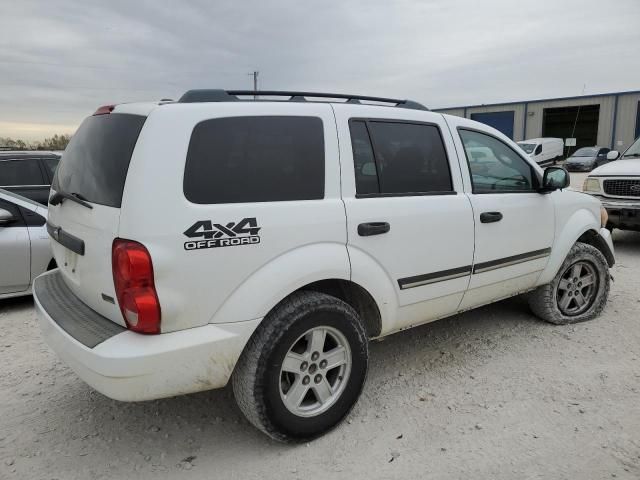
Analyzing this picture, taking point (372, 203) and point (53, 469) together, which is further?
point (372, 203)

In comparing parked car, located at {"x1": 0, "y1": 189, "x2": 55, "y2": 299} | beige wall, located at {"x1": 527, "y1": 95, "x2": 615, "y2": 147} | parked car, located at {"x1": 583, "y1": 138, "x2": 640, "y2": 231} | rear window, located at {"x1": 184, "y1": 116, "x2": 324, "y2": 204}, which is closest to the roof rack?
rear window, located at {"x1": 184, "y1": 116, "x2": 324, "y2": 204}

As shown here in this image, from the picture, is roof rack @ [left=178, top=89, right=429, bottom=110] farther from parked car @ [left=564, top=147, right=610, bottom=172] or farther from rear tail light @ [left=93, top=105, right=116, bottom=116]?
parked car @ [left=564, top=147, right=610, bottom=172]

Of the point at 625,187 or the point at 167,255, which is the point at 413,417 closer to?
the point at 167,255

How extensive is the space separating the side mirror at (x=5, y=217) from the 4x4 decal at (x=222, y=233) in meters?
3.50

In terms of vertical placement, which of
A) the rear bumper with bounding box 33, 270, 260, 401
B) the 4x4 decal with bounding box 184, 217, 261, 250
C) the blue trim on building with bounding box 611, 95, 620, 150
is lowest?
the rear bumper with bounding box 33, 270, 260, 401

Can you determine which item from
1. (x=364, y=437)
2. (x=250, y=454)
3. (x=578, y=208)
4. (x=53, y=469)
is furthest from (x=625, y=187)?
(x=53, y=469)

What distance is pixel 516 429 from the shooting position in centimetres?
287

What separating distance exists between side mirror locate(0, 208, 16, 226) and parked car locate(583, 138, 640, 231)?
757 cm

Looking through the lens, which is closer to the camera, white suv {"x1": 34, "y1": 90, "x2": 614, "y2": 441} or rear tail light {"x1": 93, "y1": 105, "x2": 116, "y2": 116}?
white suv {"x1": 34, "y1": 90, "x2": 614, "y2": 441}

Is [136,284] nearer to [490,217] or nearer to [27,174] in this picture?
[490,217]

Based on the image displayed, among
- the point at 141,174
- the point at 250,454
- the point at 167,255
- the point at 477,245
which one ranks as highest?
the point at 141,174

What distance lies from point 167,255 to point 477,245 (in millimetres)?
2128

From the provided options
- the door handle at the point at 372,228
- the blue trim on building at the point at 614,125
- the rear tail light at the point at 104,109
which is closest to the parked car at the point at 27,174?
the rear tail light at the point at 104,109

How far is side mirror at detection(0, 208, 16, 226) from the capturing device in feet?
15.7
